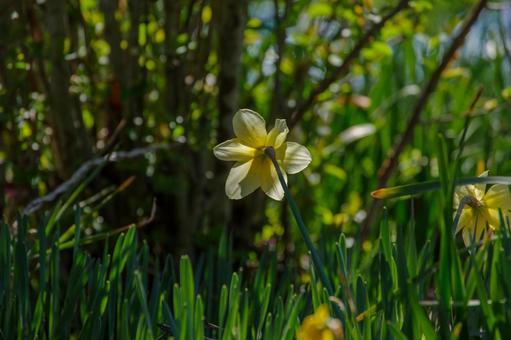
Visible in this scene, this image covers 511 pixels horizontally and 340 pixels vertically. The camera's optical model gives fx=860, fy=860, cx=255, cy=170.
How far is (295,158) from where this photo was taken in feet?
3.94

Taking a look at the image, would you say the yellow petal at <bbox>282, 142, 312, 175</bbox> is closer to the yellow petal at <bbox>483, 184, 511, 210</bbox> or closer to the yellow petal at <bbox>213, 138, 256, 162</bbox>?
the yellow petal at <bbox>213, 138, 256, 162</bbox>

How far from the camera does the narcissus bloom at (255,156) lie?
1.18 meters

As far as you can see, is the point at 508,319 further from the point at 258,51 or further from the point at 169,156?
the point at 258,51

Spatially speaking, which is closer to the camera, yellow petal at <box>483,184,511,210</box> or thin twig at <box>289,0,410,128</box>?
yellow petal at <box>483,184,511,210</box>

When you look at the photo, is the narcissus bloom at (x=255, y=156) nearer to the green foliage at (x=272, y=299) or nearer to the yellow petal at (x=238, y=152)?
the yellow petal at (x=238, y=152)

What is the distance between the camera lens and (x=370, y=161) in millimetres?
3049

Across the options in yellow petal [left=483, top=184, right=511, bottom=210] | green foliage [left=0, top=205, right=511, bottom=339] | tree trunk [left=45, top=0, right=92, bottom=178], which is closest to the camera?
green foliage [left=0, top=205, right=511, bottom=339]

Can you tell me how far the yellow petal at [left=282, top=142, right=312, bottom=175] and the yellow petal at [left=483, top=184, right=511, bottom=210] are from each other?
25cm

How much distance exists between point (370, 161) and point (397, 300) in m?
1.92

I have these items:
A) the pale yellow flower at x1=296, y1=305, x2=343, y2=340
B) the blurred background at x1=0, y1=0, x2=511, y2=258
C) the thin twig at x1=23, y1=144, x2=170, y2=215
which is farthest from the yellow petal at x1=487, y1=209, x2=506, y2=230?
the thin twig at x1=23, y1=144, x2=170, y2=215

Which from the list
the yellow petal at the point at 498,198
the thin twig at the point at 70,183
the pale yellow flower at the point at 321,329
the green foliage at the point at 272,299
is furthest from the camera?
the thin twig at the point at 70,183

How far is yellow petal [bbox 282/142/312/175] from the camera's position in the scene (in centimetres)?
120

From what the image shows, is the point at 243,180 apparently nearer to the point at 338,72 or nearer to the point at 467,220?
the point at 467,220

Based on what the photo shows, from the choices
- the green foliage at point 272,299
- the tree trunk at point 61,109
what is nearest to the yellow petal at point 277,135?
the green foliage at point 272,299
